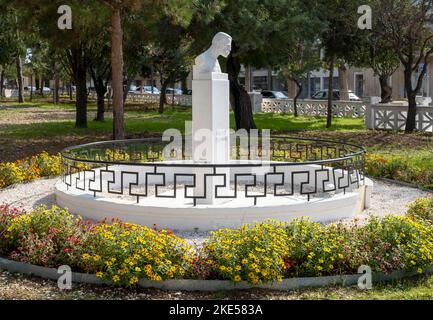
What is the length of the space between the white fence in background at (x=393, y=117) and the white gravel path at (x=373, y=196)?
1181 centimetres

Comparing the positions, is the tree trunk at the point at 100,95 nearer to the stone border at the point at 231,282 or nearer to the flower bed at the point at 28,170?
the flower bed at the point at 28,170

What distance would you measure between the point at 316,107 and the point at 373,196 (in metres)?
23.8

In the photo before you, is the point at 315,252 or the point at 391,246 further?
the point at 391,246

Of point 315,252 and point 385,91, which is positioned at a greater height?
point 385,91

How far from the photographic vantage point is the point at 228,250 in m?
6.38

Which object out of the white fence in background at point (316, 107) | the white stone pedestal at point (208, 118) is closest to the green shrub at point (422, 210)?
the white stone pedestal at point (208, 118)

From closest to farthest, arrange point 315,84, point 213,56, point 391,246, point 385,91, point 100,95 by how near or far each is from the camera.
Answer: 1. point 391,246
2. point 213,56
3. point 100,95
4. point 385,91
5. point 315,84

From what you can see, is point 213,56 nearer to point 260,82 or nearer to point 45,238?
point 45,238

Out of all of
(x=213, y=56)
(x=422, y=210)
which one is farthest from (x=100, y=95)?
(x=422, y=210)

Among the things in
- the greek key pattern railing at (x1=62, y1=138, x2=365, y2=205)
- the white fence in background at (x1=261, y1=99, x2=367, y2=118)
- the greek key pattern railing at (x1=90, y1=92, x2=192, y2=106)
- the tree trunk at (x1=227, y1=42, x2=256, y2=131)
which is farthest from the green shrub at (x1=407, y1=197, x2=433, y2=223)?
the greek key pattern railing at (x1=90, y1=92, x2=192, y2=106)

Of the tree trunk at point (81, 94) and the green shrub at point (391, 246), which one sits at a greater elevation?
the tree trunk at point (81, 94)

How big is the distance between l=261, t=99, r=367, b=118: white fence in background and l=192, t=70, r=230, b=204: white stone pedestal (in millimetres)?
21635

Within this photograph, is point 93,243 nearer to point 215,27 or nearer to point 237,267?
point 237,267

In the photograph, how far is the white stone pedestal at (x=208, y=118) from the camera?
31.3ft
